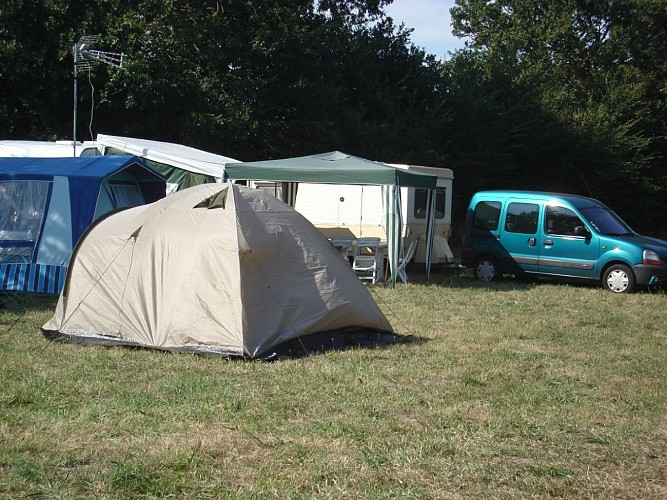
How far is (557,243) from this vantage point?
14.3 meters

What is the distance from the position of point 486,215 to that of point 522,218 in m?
0.84

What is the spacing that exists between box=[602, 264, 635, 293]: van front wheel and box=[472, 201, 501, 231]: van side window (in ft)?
7.78

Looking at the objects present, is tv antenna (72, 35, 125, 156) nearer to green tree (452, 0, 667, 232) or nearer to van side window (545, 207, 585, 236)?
van side window (545, 207, 585, 236)

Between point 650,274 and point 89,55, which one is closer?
point 650,274

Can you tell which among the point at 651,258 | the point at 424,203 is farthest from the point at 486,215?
the point at 651,258

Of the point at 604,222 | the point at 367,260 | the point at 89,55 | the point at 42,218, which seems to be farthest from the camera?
the point at 89,55

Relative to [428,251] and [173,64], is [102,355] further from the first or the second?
[173,64]

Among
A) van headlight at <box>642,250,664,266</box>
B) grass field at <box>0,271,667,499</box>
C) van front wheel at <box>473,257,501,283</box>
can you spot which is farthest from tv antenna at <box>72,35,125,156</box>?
van headlight at <box>642,250,664,266</box>

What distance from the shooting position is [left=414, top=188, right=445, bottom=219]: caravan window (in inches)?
616

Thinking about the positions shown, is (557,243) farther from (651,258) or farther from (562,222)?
(651,258)

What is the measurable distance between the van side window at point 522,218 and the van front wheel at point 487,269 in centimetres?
73

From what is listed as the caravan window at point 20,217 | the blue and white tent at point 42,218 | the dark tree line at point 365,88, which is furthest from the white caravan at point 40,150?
the dark tree line at point 365,88

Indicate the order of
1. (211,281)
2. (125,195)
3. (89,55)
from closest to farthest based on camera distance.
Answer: (211,281) → (125,195) → (89,55)

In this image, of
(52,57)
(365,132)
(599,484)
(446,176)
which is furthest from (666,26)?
(599,484)
